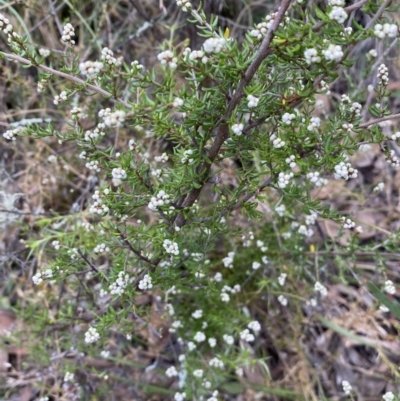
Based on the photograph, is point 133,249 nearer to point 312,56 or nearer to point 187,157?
point 187,157

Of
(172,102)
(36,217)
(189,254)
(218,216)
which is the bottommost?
(36,217)

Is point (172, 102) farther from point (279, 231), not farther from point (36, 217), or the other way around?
point (36, 217)

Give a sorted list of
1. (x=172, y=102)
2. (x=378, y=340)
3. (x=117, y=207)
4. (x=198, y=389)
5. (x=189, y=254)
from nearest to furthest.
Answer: (x=172, y=102), (x=117, y=207), (x=189, y=254), (x=198, y=389), (x=378, y=340)

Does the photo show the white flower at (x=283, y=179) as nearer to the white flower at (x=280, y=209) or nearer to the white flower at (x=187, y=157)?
the white flower at (x=187, y=157)

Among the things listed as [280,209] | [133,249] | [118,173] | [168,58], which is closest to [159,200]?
[118,173]

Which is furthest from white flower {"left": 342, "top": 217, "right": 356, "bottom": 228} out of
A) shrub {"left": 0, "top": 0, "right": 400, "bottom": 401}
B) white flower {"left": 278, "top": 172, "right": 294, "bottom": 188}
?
white flower {"left": 278, "top": 172, "right": 294, "bottom": 188}

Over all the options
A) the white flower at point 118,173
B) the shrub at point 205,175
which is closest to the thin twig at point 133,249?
the shrub at point 205,175

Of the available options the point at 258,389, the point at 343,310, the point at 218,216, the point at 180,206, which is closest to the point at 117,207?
the point at 180,206
